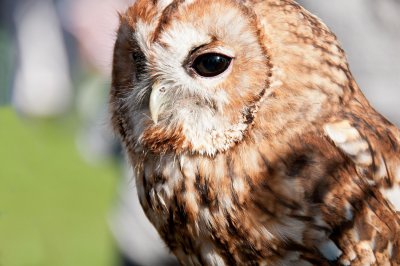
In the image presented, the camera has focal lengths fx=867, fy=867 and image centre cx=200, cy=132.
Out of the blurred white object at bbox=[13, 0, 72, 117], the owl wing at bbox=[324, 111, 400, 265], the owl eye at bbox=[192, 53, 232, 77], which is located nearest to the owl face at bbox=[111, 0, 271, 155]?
the owl eye at bbox=[192, 53, 232, 77]

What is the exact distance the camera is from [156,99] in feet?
7.95

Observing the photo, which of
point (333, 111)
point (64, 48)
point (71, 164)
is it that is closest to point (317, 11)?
point (333, 111)

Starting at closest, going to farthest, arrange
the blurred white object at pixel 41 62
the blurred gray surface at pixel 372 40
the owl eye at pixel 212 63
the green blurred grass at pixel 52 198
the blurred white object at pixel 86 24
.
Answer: the owl eye at pixel 212 63 → the blurred gray surface at pixel 372 40 → the green blurred grass at pixel 52 198 → the blurred white object at pixel 86 24 → the blurred white object at pixel 41 62

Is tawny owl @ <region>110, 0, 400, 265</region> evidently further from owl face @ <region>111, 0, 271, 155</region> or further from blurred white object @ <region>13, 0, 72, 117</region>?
blurred white object @ <region>13, 0, 72, 117</region>

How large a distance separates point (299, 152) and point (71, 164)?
5088 millimetres

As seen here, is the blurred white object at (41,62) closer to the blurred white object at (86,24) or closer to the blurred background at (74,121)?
the blurred background at (74,121)

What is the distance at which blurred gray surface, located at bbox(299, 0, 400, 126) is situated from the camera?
3.50 meters

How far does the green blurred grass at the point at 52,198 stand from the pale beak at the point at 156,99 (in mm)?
2710

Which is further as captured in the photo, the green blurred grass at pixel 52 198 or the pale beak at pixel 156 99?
the green blurred grass at pixel 52 198

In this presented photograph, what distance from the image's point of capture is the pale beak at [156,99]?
241 centimetres

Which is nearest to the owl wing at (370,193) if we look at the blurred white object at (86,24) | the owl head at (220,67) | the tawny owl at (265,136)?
the tawny owl at (265,136)

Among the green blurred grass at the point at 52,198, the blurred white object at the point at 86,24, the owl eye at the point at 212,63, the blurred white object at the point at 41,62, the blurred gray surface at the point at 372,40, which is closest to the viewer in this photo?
the owl eye at the point at 212,63

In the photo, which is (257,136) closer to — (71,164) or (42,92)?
(71,164)

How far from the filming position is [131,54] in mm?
2512
